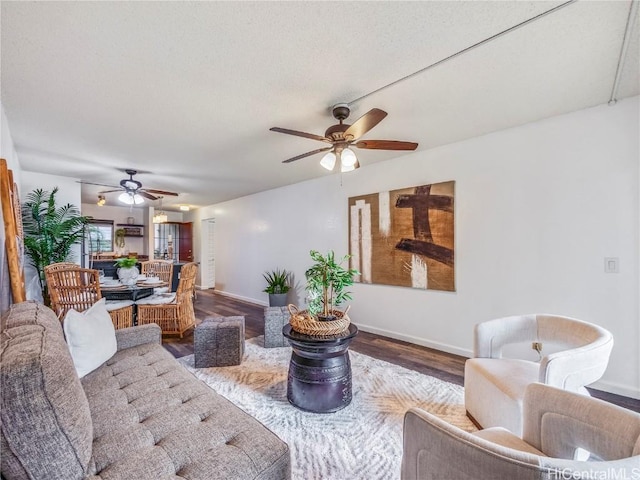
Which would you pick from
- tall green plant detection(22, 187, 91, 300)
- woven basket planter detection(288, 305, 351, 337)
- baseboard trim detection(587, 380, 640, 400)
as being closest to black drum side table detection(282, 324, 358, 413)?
woven basket planter detection(288, 305, 351, 337)

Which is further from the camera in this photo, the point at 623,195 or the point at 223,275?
the point at 223,275

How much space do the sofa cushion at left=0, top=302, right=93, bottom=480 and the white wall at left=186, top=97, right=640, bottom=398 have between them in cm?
329

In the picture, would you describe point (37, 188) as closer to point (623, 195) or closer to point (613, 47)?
point (613, 47)

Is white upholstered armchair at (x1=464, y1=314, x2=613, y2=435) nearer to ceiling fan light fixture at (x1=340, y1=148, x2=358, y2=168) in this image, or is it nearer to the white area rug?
the white area rug

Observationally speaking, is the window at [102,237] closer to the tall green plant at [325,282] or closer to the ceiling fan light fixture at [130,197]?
the ceiling fan light fixture at [130,197]

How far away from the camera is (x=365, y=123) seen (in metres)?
2.05

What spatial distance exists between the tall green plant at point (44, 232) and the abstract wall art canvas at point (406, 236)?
424 centimetres

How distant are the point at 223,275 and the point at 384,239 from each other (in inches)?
189

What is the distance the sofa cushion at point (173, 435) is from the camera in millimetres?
992

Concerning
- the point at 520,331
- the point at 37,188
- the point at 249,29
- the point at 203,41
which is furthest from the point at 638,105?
the point at 37,188

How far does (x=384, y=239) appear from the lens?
12.5 ft

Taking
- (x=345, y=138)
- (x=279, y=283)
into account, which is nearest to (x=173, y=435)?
(x=345, y=138)

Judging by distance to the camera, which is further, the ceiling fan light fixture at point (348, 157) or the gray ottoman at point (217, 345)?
the gray ottoman at point (217, 345)

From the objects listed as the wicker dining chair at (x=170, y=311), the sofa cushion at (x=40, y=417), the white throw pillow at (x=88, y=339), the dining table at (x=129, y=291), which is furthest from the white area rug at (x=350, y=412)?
the dining table at (x=129, y=291)
